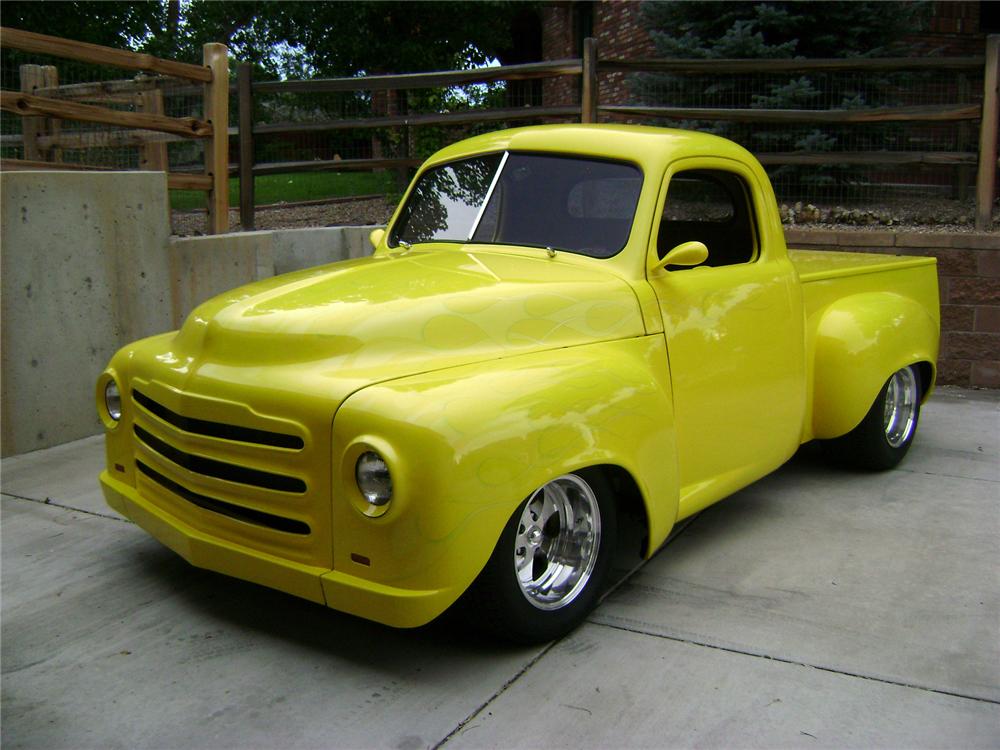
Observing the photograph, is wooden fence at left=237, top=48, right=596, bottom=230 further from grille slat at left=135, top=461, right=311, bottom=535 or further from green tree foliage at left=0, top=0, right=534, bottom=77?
green tree foliage at left=0, top=0, right=534, bottom=77

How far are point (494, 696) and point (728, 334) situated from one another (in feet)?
6.49

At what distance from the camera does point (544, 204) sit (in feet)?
14.4

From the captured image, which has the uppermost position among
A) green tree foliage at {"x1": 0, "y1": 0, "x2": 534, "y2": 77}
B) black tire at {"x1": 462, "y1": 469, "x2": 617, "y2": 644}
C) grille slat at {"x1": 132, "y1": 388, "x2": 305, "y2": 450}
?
green tree foliage at {"x1": 0, "y1": 0, "x2": 534, "y2": 77}

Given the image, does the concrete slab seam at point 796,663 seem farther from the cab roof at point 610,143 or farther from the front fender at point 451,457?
the cab roof at point 610,143

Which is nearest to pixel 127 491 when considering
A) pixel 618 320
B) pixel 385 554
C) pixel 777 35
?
pixel 385 554

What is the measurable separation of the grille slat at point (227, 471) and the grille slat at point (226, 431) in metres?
0.09

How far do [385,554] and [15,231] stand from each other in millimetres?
3783

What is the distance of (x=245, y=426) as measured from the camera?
11.0 ft

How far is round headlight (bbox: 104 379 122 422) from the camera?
4.06 metres

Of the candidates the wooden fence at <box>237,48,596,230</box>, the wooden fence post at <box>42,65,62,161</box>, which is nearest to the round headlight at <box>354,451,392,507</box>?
the wooden fence at <box>237,48,596,230</box>

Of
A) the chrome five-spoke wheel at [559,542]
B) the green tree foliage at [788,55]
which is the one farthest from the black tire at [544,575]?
the green tree foliage at [788,55]

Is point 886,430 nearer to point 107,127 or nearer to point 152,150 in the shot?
point 152,150

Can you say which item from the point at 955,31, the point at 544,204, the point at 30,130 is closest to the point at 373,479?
the point at 544,204

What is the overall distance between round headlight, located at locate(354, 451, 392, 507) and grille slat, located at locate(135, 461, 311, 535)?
0.28m
